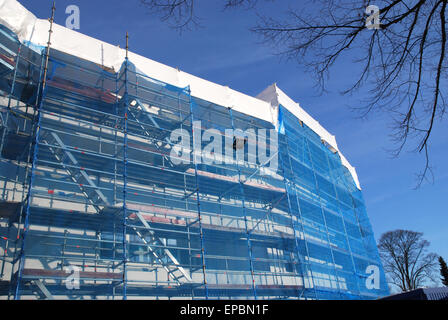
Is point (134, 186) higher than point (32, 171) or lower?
higher

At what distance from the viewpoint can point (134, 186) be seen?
1198 cm

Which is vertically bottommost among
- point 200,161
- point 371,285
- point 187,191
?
point 371,285

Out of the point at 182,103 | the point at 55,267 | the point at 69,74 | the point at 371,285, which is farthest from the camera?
the point at 371,285

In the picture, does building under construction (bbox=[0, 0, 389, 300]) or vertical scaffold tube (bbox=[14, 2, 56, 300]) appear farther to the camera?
building under construction (bbox=[0, 0, 389, 300])

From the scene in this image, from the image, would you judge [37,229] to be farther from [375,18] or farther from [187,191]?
[375,18]

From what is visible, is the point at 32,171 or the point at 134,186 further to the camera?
the point at 134,186

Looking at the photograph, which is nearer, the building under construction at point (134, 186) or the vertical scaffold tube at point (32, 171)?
the vertical scaffold tube at point (32, 171)

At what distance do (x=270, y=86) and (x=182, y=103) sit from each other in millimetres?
5442

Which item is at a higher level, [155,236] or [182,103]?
[182,103]

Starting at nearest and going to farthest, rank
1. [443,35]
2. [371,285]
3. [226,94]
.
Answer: [443,35] < [226,94] < [371,285]

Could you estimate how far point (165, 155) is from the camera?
39.6ft

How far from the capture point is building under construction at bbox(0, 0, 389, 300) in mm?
9367

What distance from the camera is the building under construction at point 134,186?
369 inches

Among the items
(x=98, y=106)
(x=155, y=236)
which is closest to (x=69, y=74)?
(x=98, y=106)
